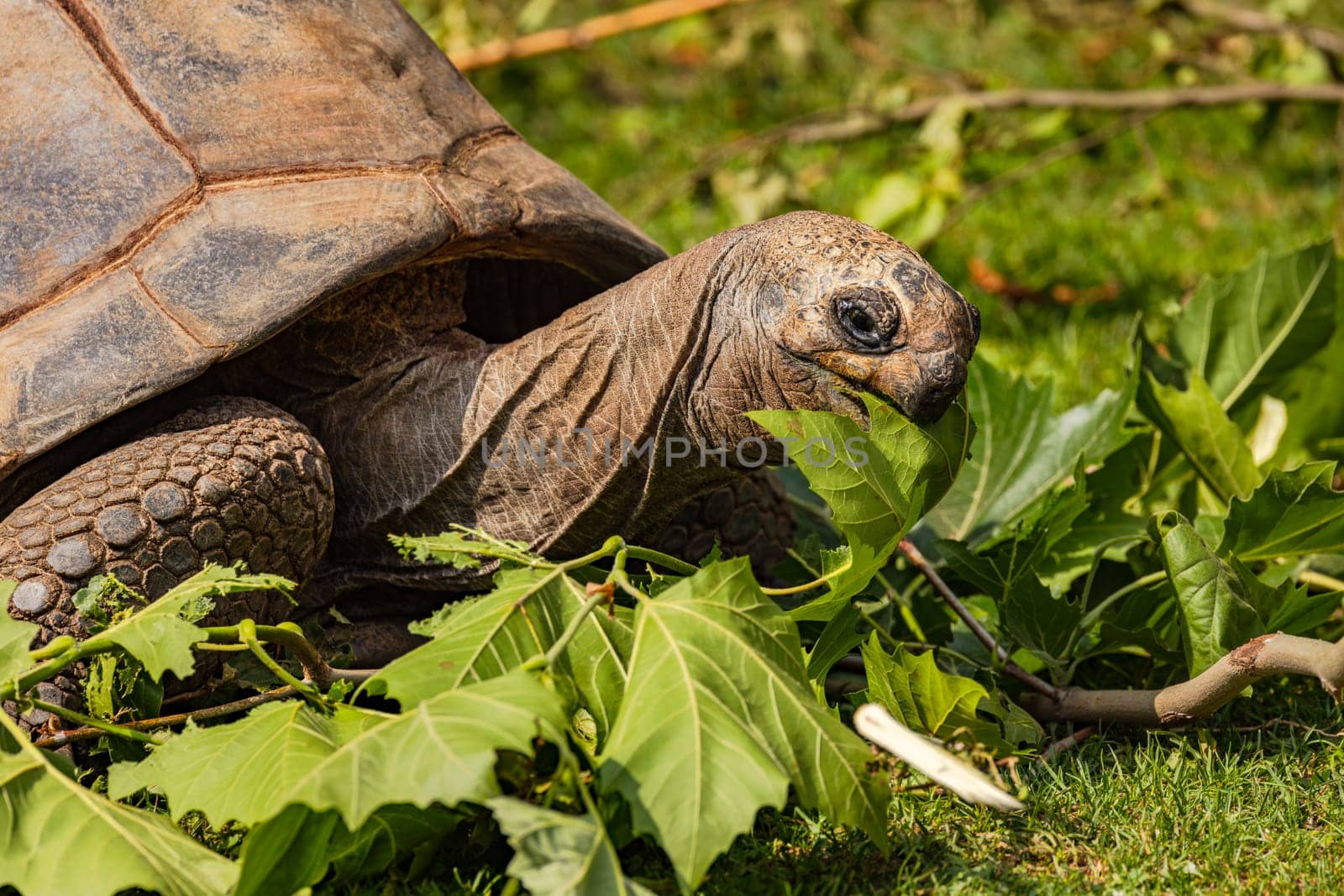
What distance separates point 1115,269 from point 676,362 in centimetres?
324

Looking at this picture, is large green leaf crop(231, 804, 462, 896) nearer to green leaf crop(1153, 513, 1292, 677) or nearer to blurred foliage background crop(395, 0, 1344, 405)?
green leaf crop(1153, 513, 1292, 677)

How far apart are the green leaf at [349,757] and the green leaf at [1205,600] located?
120 cm

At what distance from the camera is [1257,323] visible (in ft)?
11.2

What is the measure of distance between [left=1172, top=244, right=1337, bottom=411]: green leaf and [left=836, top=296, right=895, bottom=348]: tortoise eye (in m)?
1.47

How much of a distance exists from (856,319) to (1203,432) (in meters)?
1.24

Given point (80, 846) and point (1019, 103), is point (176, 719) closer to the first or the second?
point (80, 846)

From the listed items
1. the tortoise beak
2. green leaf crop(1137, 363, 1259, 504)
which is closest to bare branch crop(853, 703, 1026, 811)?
the tortoise beak

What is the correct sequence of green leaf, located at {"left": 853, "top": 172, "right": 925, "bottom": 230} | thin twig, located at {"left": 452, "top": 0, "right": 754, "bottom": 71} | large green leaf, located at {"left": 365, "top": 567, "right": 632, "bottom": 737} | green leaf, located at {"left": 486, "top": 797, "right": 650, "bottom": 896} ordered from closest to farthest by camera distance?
green leaf, located at {"left": 486, "top": 797, "right": 650, "bottom": 896}, large green leaf, located at {"left": 365, "top": 567, "right": 632, "bottom": 737}, green leaf, located at {"left": 853, "top": 172, "right": 925, "bottom": 230}, thin twig, located at {"left": 452, "top": 0, "right": 754, "bottom": 71}

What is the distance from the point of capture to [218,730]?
200 cm

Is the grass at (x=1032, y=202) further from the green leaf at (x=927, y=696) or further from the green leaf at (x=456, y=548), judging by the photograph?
the green leaf at (x=456, y=548)

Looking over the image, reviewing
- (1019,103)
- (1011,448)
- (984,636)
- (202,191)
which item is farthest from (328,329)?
(1019,103)

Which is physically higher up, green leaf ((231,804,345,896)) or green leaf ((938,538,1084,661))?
green leaf ((231,804,345,896))

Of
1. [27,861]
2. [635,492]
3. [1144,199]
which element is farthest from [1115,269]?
[27,861]

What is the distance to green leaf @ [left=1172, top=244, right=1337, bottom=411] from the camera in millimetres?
3395
